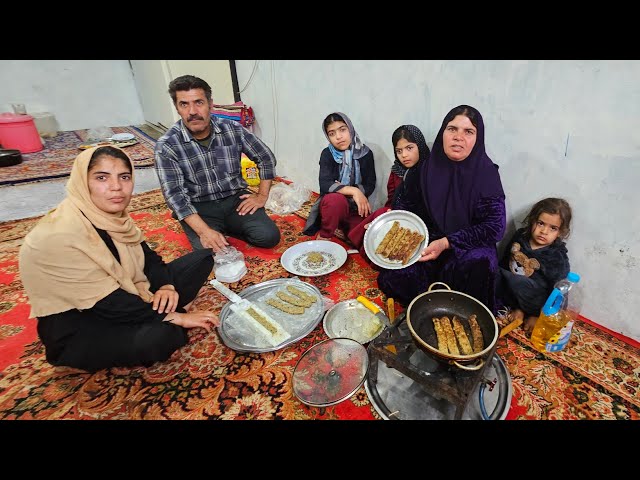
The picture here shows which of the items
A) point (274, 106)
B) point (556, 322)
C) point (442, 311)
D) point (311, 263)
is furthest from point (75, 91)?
point (556, 322)

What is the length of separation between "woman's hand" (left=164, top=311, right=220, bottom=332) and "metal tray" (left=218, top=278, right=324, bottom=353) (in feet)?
0.50

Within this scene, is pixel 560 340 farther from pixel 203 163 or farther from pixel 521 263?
pixel 203 163

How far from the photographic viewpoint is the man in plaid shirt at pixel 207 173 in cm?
272

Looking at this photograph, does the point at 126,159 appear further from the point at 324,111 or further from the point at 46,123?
the point at 46,123

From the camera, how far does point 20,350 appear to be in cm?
208

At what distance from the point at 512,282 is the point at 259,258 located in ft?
6.49

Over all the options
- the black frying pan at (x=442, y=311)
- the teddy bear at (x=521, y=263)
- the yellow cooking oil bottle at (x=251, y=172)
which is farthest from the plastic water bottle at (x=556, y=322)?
the yellow cooking oil bottle at (x=251, y=172)

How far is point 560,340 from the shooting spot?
6.28 feet

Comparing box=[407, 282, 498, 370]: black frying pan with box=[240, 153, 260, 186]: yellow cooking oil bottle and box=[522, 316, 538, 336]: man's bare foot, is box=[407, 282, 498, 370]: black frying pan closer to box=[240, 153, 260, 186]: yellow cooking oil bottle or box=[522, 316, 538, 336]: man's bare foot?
box=[522, 316, 538, 336]: man's bare foot

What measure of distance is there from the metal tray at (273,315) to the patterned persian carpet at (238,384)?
0.06 metres

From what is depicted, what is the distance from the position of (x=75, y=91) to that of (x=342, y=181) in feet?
25.9

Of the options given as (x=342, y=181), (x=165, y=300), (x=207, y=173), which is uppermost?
(x=207, y=173)

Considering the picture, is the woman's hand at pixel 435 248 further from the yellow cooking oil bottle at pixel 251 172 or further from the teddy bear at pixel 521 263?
the yellow cooking oil bottle at pixel 251 172
